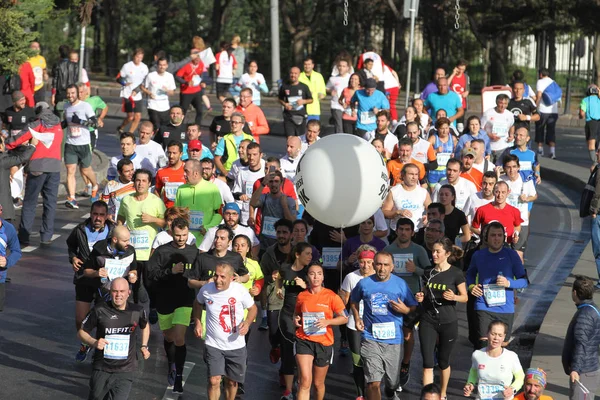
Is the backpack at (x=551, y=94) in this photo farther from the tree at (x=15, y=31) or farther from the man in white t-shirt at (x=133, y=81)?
the tree at (x=15, y=31)

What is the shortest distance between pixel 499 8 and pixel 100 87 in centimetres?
1312

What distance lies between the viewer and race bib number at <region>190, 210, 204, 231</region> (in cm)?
1259

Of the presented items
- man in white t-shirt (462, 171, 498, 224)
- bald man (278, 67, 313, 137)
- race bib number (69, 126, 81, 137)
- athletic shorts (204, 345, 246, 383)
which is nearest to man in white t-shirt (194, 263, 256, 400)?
athletic shorts (204, 345, 246, 383)

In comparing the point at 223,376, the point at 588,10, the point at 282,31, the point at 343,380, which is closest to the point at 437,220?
the point at 343,380

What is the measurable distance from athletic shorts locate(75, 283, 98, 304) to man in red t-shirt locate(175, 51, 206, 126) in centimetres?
1133

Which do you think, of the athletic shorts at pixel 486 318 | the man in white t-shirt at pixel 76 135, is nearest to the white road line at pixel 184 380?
the athletic shorts at pixel 486 318

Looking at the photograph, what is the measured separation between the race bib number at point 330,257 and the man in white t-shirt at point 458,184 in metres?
2.04

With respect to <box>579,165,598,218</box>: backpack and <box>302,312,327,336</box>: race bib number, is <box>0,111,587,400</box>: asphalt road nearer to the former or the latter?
<box>302,312,327,336</box>: race bib number

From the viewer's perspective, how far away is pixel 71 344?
1216 cm

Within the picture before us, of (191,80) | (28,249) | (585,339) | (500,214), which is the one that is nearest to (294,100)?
(191,80)

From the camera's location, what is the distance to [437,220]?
465 inches

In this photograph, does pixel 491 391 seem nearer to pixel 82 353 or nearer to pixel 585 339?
pixel 585 339

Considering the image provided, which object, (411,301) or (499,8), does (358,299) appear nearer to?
(411,301)

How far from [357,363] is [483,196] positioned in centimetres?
356
